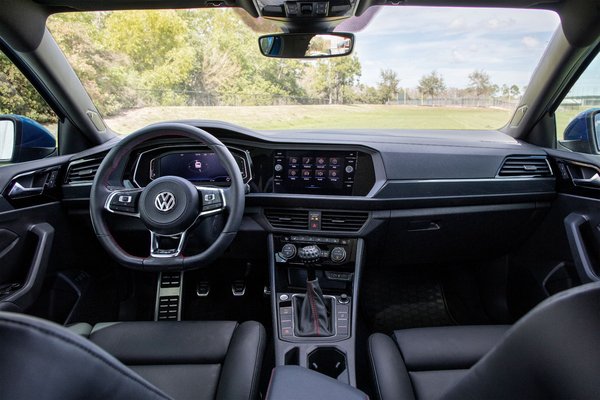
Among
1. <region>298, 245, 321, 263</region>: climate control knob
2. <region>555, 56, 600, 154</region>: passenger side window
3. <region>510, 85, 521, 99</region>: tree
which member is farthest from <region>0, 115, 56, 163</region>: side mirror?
<region>555, 56, 600, 154</region>: passenger side window

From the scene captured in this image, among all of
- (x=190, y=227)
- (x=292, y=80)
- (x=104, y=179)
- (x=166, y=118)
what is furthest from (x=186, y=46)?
(x=190, y=227)

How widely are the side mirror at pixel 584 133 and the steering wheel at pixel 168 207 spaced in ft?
6.70

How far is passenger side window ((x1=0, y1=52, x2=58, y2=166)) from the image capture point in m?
2.66

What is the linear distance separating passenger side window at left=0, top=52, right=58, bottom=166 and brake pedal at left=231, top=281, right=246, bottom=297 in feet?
4.91

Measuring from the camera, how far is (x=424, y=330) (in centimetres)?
213

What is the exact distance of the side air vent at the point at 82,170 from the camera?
2787 millimetres

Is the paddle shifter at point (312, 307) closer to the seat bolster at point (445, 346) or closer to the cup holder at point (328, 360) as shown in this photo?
the cup holder at point (328, 360)

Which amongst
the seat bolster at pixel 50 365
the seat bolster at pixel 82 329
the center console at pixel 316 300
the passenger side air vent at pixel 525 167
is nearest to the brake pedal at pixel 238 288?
the center console at pixel 316 300

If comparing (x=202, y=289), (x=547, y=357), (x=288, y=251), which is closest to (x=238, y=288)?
(x=202, y=289)

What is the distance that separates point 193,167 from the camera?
271 cm

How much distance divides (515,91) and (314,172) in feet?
4.62

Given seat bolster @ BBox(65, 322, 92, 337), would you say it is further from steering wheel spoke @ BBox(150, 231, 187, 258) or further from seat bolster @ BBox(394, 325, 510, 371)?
seat bolster @ BBox(394, 325, 510, 371)

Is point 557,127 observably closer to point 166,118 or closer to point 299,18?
point 299,18

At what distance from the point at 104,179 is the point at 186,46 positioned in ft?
3.55
